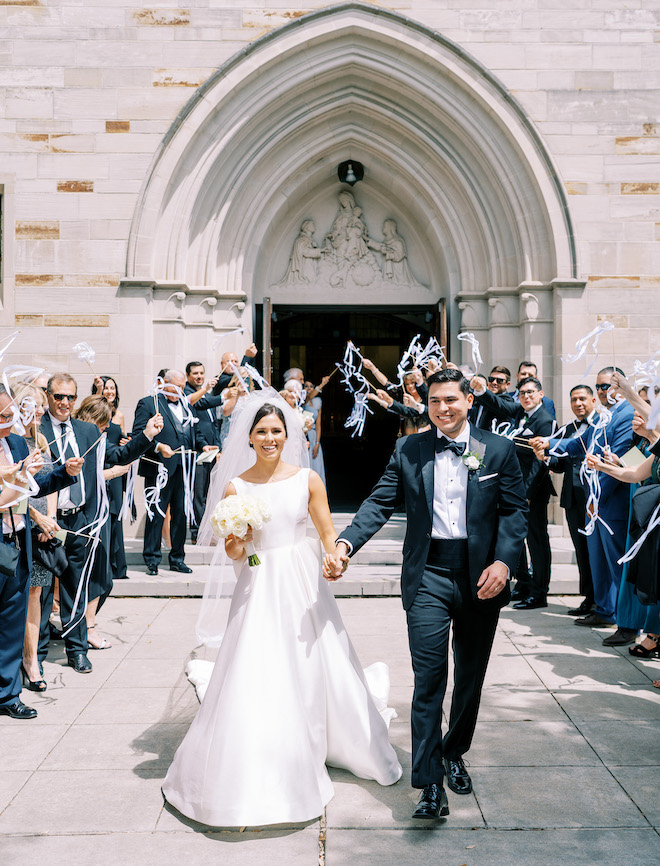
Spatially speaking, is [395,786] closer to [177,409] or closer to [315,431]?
[177,409]

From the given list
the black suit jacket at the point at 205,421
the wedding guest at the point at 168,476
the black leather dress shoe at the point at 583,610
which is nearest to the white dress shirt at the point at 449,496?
the black leather dress shoe at the point at 583,610

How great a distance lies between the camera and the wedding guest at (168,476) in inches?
345

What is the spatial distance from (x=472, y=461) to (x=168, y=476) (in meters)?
5.43

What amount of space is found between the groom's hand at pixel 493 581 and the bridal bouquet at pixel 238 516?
1.08 metres

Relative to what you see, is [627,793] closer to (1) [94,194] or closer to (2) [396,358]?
(1) [94,194]

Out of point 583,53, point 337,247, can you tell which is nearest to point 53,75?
point 337,247

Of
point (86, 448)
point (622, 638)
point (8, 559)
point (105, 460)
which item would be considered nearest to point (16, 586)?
point (8, 559)

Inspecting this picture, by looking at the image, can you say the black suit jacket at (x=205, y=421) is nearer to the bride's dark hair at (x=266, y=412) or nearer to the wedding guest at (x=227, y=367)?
the wedding guest at (x=227, y=367)

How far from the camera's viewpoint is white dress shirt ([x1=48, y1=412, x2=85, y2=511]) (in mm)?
5812

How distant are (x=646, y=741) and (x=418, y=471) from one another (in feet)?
6.90

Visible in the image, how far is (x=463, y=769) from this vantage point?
4.07m

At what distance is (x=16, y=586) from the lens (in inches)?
198

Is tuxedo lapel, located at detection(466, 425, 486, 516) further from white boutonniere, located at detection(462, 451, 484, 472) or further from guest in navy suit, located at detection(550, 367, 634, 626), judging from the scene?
guest in navy suit, located at detection(550, 367, 634, 626)

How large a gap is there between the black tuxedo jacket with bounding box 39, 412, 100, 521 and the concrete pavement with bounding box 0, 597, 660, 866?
1.18m
